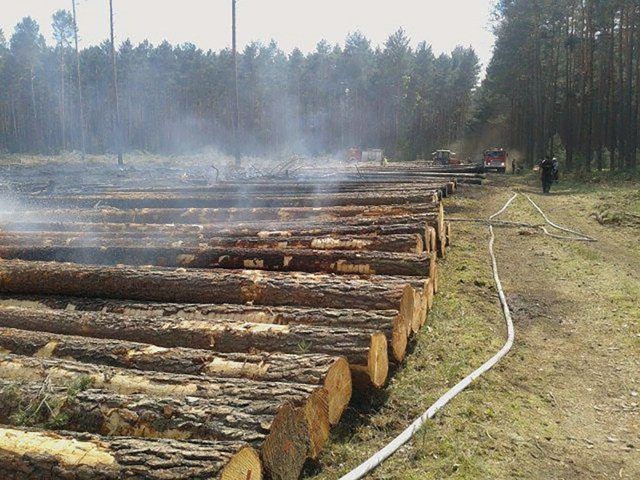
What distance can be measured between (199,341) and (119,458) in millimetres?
1927

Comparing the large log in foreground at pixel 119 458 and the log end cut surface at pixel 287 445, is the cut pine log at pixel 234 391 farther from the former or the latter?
the large log in foreground at pixel 119 458

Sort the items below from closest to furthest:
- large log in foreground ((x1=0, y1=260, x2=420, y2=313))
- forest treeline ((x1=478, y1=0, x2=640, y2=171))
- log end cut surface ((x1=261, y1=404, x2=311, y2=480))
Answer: log end cut surface ((x1=261, y1=404, x2=311, y2=480)), large log in foreground ((x1=0, y1=260, x2=420, y2=313)), forest treeline ((x1=478, y1=0, x2=640, y2=171))

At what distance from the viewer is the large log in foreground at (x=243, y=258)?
6.84 meters

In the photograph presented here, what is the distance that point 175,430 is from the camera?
11.1 ft

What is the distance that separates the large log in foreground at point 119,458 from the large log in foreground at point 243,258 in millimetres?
4059

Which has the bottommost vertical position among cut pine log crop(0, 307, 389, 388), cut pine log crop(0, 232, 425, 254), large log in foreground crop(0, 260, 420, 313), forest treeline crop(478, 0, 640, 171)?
cut pine log crop(0, 307, 389, 388)

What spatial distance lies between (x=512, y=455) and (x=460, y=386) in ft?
3.19

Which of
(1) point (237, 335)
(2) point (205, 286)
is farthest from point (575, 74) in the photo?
(1) point (237, 335)

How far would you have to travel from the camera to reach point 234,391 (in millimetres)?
3701

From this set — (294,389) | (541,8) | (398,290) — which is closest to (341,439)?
(294,389)

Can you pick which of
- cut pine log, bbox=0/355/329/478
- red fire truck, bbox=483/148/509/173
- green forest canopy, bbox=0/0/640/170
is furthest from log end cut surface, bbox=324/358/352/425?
green forest canopy, bbox=0/0/640/170

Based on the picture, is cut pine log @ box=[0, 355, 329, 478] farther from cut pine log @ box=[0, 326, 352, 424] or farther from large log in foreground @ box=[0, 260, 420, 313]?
large log in foreground @ box=[0, 260, 420, 313]

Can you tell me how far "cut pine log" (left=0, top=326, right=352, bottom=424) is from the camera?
161 inches

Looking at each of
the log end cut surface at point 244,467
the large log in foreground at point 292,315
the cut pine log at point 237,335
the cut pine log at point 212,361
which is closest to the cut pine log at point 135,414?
the log end cut surface at point 244,467
